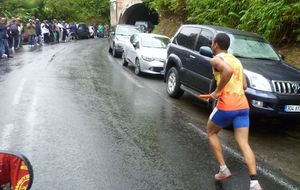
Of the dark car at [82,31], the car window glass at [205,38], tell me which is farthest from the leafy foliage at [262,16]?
the dark car at [82,31]

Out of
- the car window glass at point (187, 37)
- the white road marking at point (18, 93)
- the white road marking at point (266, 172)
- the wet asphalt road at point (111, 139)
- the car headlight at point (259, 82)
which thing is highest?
the car window glass at point (187, 37)

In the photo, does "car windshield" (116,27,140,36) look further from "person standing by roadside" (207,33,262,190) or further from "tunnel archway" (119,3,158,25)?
"tunnel archway" (119,3,158,25)

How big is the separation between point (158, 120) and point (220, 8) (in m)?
10.8

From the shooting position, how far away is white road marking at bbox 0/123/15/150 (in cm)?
671

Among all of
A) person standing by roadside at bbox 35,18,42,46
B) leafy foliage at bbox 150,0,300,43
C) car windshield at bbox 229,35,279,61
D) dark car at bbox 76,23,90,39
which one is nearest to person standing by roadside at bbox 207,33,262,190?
car windshield at bbox 229,35,279,61

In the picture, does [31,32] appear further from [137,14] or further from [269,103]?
[137,14]

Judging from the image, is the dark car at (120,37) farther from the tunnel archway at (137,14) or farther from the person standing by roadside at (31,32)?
the tunnel archway at (137,14)

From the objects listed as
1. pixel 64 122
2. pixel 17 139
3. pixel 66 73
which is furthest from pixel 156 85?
pixel 17 139

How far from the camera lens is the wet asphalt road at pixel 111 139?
567 centimetres

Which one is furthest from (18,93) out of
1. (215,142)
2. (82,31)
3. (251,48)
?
(82,31)

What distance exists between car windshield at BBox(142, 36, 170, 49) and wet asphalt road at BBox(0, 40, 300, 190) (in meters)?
3.71

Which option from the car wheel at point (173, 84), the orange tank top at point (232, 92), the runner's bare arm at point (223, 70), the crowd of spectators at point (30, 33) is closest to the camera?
the runner's bare arm at point (223, 70)

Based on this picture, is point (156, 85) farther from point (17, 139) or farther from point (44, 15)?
point (44, 15)

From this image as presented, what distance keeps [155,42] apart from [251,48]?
7.52m
